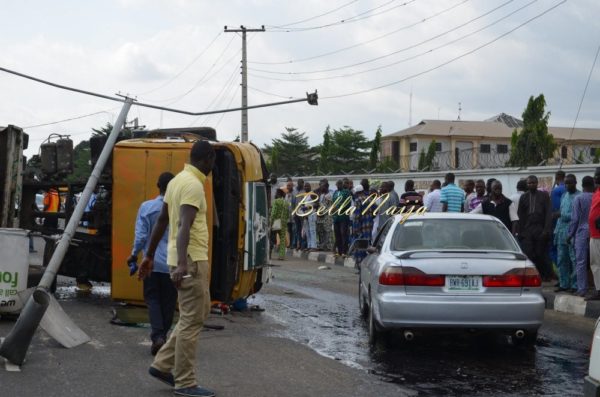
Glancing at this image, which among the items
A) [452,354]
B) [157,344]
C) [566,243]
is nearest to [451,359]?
[452,354]

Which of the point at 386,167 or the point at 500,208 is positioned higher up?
the point at 386,167

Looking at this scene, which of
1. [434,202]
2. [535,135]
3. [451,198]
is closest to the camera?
[451,198]

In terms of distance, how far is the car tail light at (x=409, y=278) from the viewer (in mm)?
9070

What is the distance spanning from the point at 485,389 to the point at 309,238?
18374 millimetres

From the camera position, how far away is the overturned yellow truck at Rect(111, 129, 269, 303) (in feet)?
36.8

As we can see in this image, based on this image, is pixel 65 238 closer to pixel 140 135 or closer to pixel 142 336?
pixel 142 336

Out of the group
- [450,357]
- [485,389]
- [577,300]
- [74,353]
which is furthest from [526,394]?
[577,300]

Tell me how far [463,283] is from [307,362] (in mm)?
1730

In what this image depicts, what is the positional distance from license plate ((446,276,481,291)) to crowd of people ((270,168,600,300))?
3934 mm

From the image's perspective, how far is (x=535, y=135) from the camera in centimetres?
4212

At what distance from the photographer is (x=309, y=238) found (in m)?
26.0

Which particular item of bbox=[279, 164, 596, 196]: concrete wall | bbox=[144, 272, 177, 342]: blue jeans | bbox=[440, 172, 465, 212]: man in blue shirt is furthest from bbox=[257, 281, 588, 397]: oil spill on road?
bbox=[279, 164, 596, 196]: concrete wall

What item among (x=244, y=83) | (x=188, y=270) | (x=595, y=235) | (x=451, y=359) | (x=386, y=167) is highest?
(x=244, y=83)

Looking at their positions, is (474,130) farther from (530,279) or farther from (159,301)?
(159,301)
